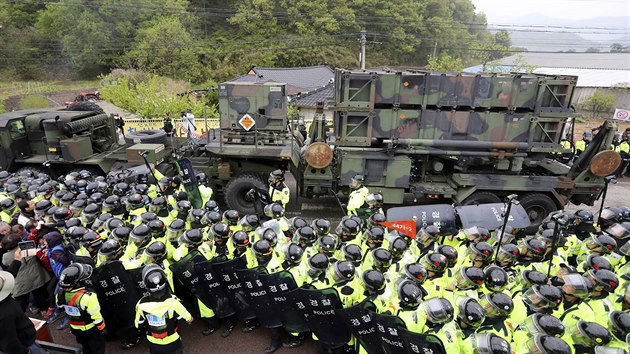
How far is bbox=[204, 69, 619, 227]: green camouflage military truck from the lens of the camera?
333 inches

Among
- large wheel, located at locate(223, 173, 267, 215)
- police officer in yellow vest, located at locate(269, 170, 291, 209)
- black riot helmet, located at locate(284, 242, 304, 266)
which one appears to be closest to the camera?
black riot helmet, located at locate(284, 242, 304, 266)

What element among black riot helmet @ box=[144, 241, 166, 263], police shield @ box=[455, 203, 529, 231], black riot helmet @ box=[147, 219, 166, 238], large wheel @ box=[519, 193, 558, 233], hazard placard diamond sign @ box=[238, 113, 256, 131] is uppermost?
hazard placard diamond sign @ box=[238, 113, 256, 131]

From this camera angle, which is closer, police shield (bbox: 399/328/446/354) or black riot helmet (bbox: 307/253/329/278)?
police shield (bbox: 399/328/446/354)

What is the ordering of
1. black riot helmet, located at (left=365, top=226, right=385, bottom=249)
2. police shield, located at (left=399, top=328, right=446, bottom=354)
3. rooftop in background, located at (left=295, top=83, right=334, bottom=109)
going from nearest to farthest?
police shield, located at (left=399, top=328, right=446, bottom=354), black riot helmet, located at (left=365, top=226, right=385, bottom=249), rooftop in background, located at (left=295, top=83, right=334, bottom=109)

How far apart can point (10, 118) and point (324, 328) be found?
936 cm

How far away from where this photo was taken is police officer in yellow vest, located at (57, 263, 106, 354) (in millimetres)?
A: 3995

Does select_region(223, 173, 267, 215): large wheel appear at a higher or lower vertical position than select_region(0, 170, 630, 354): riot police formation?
lower

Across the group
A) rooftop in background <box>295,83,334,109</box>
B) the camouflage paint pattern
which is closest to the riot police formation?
the camouflage paint pattern

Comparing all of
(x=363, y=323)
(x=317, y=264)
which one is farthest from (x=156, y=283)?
(x=363, y=323)

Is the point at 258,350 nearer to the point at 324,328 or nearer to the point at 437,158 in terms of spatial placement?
the point at 324,328

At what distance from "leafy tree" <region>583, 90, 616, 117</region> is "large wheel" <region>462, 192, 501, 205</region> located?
22.4 metres

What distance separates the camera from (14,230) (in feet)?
16.8

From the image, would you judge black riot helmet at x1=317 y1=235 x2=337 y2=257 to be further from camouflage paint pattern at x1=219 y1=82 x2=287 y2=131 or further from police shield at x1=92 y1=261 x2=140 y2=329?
camouflage paint pattern at x1=219 y1=82 x2=287 y2=131

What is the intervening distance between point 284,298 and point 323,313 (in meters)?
0.54
